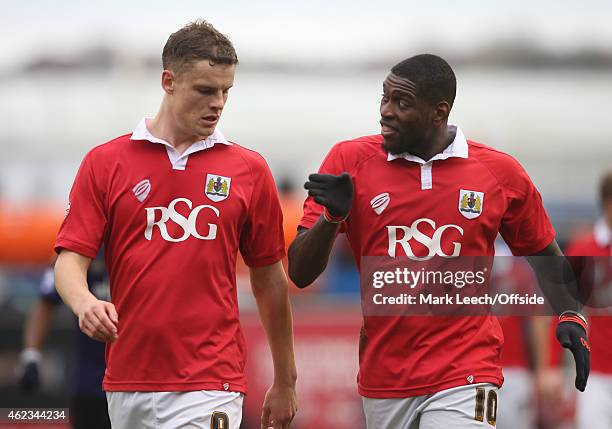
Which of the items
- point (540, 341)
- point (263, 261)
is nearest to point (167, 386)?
point (263, 261)

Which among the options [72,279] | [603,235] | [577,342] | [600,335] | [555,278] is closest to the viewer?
[72,279]

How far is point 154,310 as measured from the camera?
17.0ft

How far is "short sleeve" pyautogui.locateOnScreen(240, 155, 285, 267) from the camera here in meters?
5.43

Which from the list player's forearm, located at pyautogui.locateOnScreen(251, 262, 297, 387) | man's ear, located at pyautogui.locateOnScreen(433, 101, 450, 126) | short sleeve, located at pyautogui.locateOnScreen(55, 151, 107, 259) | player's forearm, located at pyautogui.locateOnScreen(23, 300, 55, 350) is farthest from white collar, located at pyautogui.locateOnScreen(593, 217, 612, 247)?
short sleeve, located at pyautogui.locateOnScreen(55, 151, 107, 259)

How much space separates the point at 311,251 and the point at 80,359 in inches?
137

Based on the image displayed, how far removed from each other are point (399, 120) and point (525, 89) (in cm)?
3271

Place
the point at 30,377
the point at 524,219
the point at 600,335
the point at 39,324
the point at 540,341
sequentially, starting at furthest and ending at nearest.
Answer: the point at 540,341
the point at 600,335
the point at 39,324
the point at 30,377
the point at 524,219

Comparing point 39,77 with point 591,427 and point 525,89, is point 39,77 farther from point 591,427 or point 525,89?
point 591,427

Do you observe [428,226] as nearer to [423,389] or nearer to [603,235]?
[423,389]

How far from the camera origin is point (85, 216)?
17.0ft

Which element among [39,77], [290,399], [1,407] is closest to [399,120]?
[290,399]

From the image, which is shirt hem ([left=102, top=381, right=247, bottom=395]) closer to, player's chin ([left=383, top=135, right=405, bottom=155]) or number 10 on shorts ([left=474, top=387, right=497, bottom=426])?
number 10 on shorts ([left=474, top=387, right=497, bottom=426])

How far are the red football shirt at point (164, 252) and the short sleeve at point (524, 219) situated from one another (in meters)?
1.23

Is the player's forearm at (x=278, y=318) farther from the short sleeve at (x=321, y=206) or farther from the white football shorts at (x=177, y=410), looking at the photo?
the white football shorts at (x=177, y=410)
